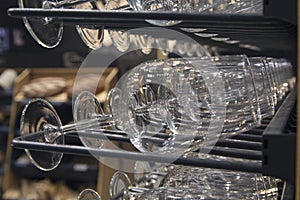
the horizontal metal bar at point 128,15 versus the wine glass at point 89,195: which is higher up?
the horizontal metal bar at point 128,15

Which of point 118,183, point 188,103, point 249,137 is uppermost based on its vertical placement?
point 188,103

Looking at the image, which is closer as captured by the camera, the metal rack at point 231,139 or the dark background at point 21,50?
the metal rack at point 231,139

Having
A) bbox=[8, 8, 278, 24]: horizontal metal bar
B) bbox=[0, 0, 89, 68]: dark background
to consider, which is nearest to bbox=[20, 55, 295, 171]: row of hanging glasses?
bbox=[8, 8, 278, 24]: horizontal metal bar

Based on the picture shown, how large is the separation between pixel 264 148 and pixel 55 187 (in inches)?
138

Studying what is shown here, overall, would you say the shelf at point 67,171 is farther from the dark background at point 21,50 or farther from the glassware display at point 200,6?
the glassware display at point 200,6

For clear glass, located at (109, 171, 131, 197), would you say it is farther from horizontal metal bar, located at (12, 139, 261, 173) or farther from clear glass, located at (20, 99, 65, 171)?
horizontal metal bar, located at (12, 139, 261, 173)

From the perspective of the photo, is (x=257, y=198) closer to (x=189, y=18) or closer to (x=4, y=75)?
(x=189, y=18)

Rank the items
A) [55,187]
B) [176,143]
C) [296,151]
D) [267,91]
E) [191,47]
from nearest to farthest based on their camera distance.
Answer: [296,151] < [176,143] < [267,91] < [191,47] < [55,187]

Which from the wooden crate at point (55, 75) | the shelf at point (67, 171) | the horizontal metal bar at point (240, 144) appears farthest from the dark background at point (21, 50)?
the horizontal metal bar at point (240, 144)

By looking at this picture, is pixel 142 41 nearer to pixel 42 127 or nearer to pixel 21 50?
pixel 42 127

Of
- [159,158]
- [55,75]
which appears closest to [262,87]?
[159,158]

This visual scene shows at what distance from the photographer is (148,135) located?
0.93m

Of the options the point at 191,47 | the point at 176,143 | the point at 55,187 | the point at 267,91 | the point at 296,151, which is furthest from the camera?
the point at 55,187

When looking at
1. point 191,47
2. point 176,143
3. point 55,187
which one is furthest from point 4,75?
point 176,143
